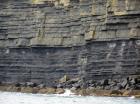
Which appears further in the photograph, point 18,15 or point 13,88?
point 18,15

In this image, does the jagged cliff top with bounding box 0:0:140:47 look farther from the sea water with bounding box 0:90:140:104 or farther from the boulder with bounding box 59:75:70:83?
the sea water with bounding box 0:90:140:104

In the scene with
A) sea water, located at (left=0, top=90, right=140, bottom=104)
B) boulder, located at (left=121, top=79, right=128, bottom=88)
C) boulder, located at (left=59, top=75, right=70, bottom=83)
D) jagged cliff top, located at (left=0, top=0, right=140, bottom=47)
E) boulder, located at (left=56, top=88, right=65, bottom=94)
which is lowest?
boulder, located at (left=56, top=88, right=65, bottom=94)

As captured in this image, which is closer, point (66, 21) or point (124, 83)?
point (124, 83)

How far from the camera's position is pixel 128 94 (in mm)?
59750

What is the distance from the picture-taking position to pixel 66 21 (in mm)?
78938

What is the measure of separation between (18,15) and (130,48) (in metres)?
23.8

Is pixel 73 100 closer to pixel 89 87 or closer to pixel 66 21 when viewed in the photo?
pixel 89 87

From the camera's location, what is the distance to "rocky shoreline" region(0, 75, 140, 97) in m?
61.6

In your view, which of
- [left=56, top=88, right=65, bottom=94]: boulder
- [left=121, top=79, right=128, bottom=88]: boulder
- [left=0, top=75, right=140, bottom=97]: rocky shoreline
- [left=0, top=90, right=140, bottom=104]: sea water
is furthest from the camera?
[left=56, top=88, right=65, bottom=94]: boulder

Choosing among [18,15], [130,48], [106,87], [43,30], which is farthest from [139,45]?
[18,15]

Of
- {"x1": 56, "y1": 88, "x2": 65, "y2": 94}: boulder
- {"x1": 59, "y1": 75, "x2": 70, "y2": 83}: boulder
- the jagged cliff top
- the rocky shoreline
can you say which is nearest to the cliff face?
the jagged cliff top

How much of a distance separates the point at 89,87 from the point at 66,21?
13436mm

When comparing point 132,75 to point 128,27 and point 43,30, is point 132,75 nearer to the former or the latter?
point 128,27

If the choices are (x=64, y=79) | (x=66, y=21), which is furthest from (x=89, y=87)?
(x=66, y=21)
